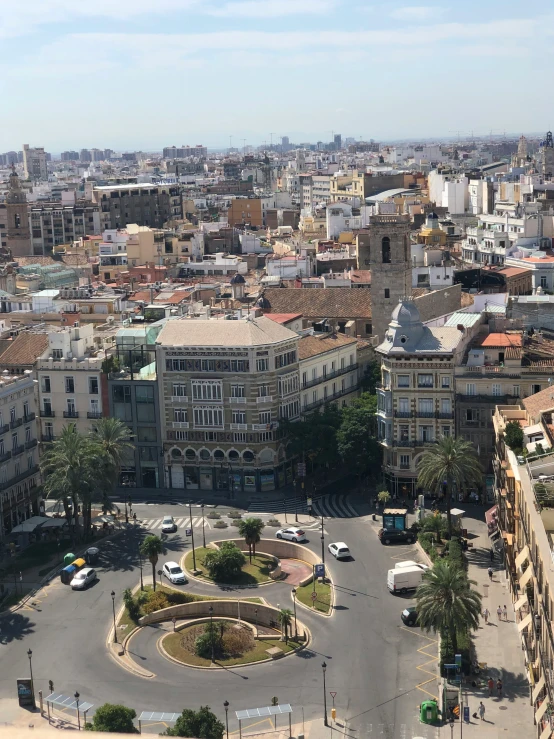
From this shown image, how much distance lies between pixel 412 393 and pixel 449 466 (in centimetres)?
1077

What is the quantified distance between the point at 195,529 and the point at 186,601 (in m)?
14.4

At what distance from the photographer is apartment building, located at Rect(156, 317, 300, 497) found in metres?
94.6

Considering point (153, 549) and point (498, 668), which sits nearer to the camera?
point (498, 668)

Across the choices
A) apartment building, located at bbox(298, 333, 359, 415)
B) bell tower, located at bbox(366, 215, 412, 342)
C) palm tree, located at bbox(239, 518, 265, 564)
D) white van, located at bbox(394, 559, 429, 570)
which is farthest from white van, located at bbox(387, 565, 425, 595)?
bell tower, located at bbox(366, 215, 412, 342)

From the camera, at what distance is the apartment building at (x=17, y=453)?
86.5 meters

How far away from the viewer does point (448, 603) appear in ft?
205

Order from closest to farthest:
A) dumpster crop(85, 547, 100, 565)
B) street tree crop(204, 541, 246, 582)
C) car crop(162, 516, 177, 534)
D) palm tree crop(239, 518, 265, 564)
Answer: street tree crop(204, 541, 246, 582) → palm tree crop(239, 518, 265, 564) → dumpster crop(85, 547, 100, 565) → car crop(162, 516, 177, 534)

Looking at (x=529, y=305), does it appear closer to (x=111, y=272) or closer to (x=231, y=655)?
(x=231, y=655)

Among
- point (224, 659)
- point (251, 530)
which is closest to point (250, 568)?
point (251, 530)

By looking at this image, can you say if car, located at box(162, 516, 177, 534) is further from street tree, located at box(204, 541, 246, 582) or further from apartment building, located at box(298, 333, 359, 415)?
apartment building, located at box(298, 333, 359, 415)

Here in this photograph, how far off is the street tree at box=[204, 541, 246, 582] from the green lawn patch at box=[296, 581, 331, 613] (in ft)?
13.3

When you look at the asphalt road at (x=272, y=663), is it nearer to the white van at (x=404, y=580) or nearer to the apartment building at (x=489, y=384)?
the white van at (x=404, y=580)

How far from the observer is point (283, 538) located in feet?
272

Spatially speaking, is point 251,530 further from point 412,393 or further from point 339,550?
point 412,393
